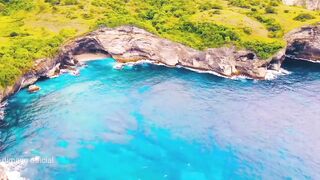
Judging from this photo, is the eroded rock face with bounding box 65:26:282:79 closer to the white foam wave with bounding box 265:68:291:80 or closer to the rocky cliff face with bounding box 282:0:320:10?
the white foam wave with bounding box 265:68:291:80

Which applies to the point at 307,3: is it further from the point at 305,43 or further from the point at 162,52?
the point at 162,52

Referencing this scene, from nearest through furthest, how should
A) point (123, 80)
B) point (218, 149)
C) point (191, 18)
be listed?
point (218, 149), point (123, 80), point (191, 18)

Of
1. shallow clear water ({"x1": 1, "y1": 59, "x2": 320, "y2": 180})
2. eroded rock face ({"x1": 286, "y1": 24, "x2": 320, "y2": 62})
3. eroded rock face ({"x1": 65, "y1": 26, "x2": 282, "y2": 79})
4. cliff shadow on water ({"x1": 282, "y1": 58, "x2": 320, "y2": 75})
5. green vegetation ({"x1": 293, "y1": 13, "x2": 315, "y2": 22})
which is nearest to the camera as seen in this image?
shallow clear water ({"x1": 1, "y1": 59, "x2": 320, "y2": 180})

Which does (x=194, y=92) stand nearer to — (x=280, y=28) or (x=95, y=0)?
(x=280, y=28)

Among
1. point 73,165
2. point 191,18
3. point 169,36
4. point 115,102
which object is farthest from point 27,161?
point 191,18

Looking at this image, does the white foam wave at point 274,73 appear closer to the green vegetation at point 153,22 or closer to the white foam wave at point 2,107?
the green vegetation at point 153,22

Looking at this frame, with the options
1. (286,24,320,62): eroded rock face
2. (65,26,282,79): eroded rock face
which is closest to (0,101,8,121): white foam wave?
(65,26,282,79): eroded rock face
